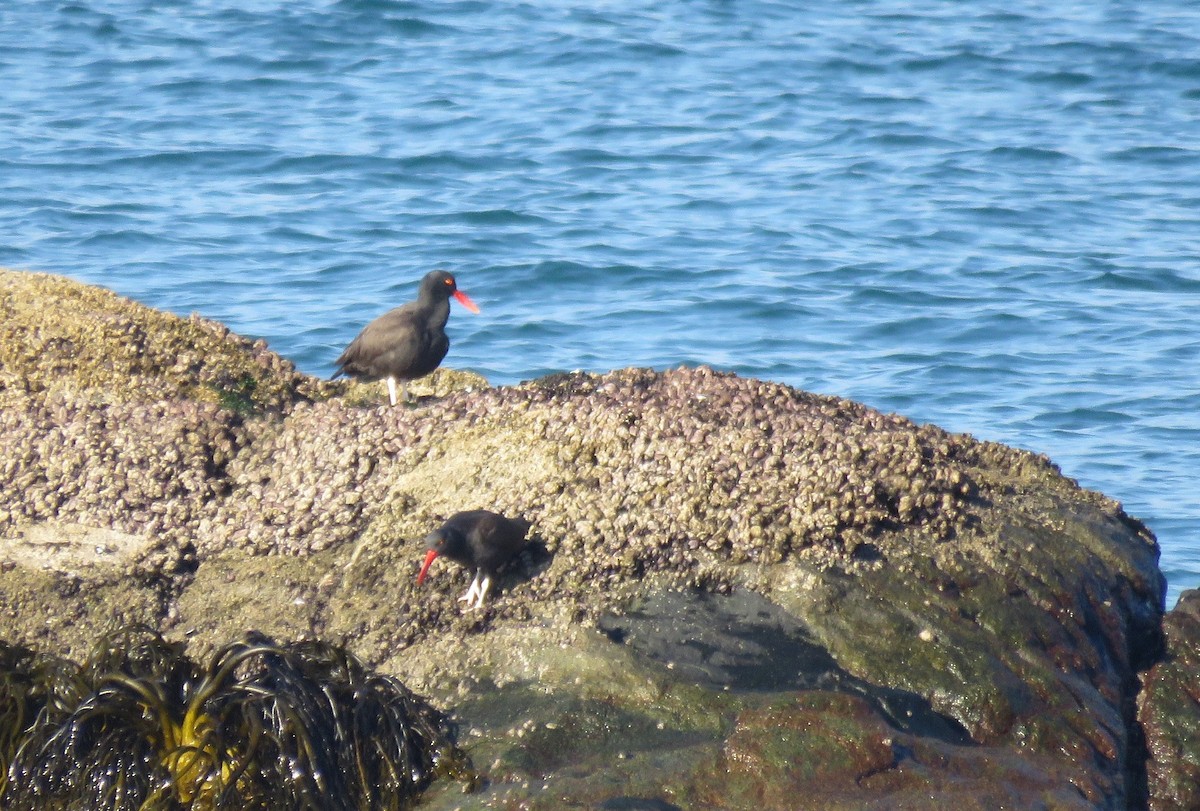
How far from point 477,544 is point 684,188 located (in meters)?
11.5

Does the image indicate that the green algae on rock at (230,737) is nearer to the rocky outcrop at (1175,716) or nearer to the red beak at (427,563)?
Result: the red beak at (427,563)

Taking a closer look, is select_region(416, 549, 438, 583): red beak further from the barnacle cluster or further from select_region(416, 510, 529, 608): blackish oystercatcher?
the barnacle cluster

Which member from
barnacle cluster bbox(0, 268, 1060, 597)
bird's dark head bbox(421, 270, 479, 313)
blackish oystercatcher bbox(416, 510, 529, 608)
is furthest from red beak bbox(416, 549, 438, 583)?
bird's dark head bbox(421, 270, 479, 313)

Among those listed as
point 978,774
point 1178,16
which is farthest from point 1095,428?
point 1178,16

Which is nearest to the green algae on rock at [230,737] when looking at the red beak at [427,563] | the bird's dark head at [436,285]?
the red beak at [427,563]

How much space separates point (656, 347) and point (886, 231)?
4021mm

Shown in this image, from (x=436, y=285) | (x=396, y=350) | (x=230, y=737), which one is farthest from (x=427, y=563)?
(x=436, y=285)

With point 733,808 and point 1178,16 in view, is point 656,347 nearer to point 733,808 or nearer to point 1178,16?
point 733,808

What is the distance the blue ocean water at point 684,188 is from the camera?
11453 mm

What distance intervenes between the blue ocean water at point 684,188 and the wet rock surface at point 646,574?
13.5ft

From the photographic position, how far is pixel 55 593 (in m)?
5.13

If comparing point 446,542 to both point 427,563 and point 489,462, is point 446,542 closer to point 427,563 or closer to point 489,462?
point 427,563

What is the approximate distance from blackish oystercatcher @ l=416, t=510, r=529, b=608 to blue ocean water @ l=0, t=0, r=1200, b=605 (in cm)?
526

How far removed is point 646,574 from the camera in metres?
4.80
